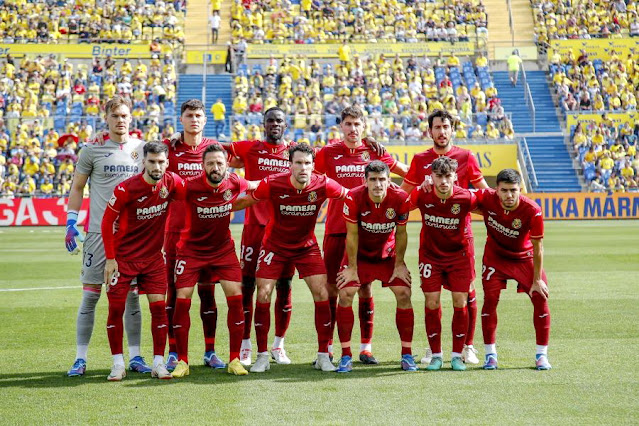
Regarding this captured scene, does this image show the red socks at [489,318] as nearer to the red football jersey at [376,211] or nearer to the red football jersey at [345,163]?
the red football jersey at [376,211]

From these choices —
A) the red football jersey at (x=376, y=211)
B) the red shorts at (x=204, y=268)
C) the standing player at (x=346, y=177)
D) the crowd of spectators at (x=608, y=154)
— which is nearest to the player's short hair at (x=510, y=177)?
the red football jersey at (x=376, y=211)

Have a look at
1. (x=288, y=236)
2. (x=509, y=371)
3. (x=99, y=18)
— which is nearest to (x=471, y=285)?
(x=509, y=371)

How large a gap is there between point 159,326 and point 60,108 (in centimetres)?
3053

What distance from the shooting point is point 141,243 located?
8414mm

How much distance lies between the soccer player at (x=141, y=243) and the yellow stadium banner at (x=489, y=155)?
83.5 feet

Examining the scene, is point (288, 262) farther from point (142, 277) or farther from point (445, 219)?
point (445, 219)

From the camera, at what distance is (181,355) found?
834 cm

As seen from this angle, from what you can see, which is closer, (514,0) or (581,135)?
(581,135)

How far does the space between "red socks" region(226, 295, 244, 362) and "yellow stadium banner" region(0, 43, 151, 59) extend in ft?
111

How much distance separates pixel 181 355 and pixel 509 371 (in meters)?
3.17

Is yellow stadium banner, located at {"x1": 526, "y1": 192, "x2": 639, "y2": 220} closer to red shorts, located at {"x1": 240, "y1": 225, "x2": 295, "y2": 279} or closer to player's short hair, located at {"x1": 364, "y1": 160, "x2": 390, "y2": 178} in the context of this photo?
red shorts, located at {"x1": 240, "y1": 225, "x2": 295, "y2": 279}

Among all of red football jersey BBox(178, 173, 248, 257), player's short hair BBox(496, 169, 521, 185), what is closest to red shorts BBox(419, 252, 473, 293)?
player's short hair BBox(496, 169, 521, 185)

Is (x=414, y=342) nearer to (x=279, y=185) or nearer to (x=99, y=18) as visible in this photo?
(x=279, y=185)

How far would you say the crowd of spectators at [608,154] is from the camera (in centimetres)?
3356
